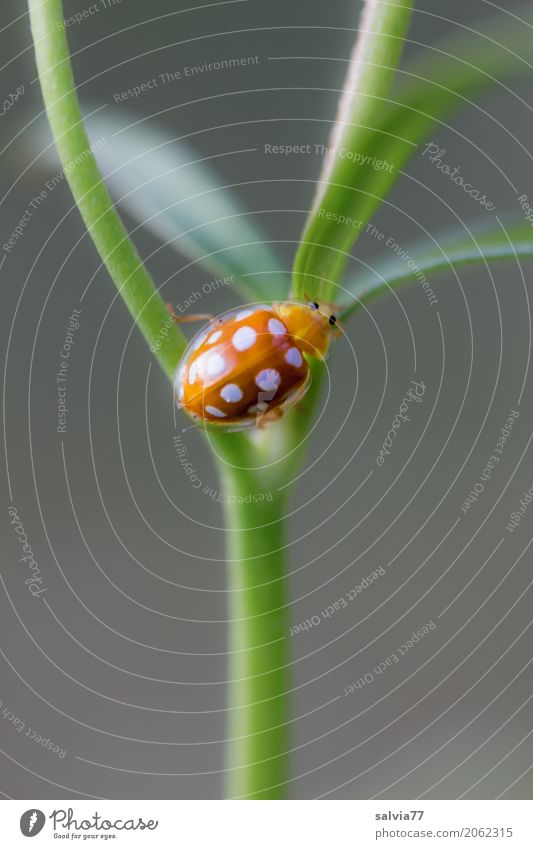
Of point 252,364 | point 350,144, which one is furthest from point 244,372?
point 350,144

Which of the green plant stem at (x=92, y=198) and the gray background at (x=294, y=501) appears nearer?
the green plant stem at (x=92, y=198)

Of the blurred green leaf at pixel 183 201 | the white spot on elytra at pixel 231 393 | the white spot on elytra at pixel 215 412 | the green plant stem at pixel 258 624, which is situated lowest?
the green plant stem at pixel 258 624

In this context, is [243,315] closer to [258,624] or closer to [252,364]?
[252,364]

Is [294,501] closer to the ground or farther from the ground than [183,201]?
closer to the ground

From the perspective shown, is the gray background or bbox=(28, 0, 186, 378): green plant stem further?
the gray background
